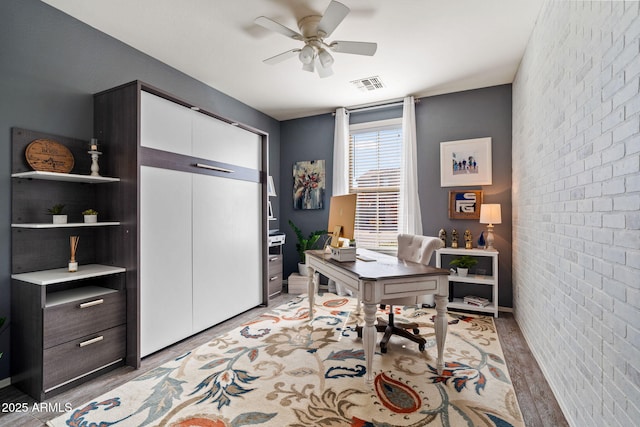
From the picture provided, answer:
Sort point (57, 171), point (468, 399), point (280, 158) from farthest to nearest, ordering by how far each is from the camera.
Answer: point (280, 158) → point (57, 171) → point (468, 399)

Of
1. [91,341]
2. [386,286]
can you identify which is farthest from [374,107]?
[91,341]

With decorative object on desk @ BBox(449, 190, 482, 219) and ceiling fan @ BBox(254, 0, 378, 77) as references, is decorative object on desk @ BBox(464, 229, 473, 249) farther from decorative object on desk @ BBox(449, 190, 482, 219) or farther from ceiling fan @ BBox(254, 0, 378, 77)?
ceiling fan @ BBox(254, 0, 378, 77)

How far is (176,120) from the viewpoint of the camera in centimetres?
278

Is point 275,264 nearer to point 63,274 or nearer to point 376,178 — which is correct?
point 376,178

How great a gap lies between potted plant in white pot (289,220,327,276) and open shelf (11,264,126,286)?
8.75 ft

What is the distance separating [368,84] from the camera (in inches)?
150

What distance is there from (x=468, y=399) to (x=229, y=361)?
1.72 meters

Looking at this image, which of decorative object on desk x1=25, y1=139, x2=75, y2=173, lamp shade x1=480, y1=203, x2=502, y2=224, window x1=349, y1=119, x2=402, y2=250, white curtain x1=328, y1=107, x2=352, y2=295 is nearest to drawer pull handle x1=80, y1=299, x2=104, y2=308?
decorative object on desk x1=25, y1=139, x2=75, y2=173

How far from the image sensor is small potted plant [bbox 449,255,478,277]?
3.65 m

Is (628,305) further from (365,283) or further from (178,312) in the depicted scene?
(178,312)

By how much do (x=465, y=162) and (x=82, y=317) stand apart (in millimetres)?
4199

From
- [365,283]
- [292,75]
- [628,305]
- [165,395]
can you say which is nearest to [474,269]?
[365,283]

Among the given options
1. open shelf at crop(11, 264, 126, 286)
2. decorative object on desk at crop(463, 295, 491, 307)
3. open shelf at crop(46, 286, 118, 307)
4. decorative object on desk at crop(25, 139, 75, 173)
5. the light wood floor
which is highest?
decorative object on desk at crop(25, 139, 75, 173)

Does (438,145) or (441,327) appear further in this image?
(438,145)
